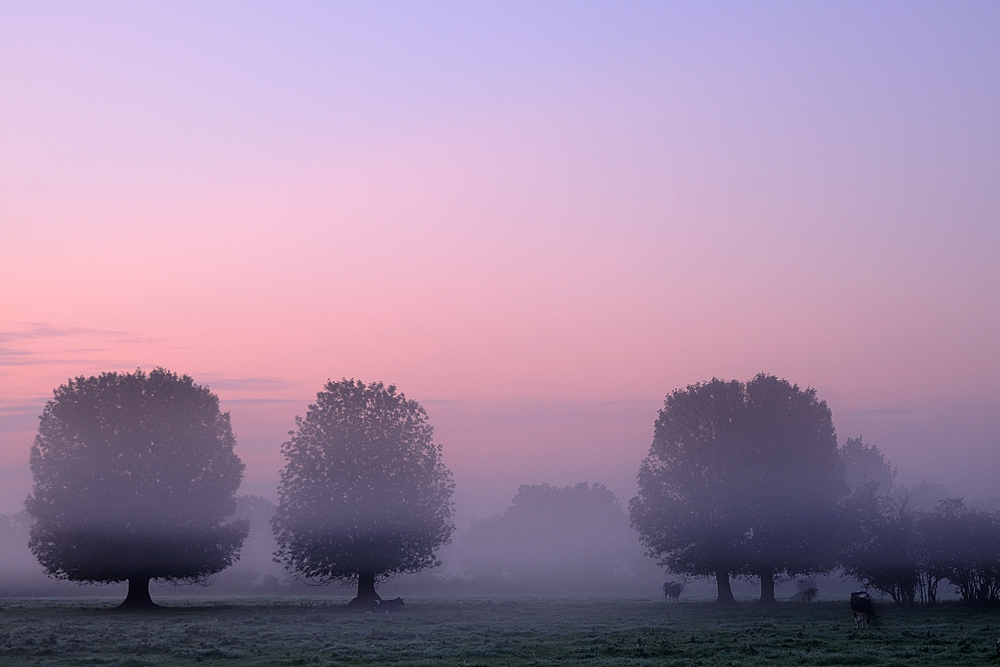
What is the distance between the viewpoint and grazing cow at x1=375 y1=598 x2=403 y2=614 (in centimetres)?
6078

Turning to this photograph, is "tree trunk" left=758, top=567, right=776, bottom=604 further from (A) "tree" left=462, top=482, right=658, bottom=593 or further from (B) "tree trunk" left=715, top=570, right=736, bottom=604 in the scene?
(A) "tree" left=462, top=482, right=658, bottom=593

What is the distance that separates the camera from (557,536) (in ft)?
582

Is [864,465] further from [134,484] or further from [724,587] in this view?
[134,484]

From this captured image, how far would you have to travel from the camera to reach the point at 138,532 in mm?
62531

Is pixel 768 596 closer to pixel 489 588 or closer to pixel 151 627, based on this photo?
pixel 151 627

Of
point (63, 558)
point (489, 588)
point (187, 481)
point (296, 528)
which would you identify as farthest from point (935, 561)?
point (489, 588)

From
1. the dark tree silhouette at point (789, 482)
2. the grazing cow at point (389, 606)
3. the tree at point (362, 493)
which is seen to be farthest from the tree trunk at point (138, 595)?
the dark tree silhouette at point (789, 482)

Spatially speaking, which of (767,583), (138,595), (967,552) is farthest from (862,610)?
(138,595)

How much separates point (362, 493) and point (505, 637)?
97.0 feet

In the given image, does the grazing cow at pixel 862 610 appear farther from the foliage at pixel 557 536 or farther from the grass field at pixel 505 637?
the foliage at pixel 557 536

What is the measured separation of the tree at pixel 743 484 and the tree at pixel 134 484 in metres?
33.0

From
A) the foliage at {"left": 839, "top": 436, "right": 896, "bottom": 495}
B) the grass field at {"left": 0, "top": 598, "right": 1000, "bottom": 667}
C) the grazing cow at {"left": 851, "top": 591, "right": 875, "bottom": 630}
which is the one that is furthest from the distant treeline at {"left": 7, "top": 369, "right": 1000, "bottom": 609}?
the foliage at {"left": 839, "top": 436, "right": 896, "bottom": 495}

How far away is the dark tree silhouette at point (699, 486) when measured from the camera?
64.8 metres

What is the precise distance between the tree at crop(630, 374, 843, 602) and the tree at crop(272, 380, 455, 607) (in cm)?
1714
